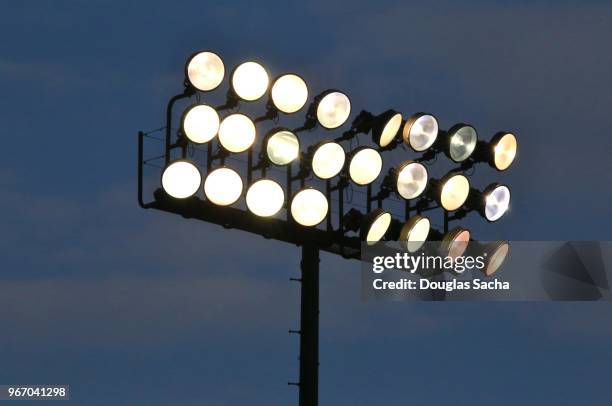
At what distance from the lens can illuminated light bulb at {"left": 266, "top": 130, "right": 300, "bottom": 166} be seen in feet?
53.7

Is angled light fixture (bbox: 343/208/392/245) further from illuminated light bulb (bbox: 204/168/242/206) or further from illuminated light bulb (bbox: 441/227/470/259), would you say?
illuminated light bulb (bbox: 204/168/242/206)

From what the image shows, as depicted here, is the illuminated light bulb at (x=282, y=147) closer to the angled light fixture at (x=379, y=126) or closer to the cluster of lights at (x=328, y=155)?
the cluster of lights at (x=328, y=155)

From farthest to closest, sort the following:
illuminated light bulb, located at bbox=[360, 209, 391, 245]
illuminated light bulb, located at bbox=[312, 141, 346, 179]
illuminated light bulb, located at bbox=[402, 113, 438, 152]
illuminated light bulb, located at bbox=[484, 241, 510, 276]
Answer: illuminated light bulb, located at bbox=[484, 241, 510, 276], illuminated light bulb, located at bbox=[402, 113, 438, 152], illuminated light bulb, located at bbox=[360, 209, 391, 245], illuminated light bulb, located at bbox=[312, 141, 346, 179]

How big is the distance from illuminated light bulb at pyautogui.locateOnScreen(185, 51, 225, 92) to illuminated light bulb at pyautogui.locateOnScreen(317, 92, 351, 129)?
135cm

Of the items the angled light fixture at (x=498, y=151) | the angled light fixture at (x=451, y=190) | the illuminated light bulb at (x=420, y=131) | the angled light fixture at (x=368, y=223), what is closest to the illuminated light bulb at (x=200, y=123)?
the angled light fixture at (x=368, y=223)

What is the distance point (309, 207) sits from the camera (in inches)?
655

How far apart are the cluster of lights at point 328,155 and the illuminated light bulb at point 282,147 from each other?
11 millimetres

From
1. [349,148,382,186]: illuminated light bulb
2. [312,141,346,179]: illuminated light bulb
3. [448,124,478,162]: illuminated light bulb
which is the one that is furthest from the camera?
[448,124,478,162]: illuminated light bulb

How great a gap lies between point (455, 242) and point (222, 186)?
403 centimetres

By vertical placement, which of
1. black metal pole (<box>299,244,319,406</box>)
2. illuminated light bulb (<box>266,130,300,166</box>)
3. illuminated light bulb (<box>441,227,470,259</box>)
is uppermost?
illuminated light bulb (<box>266,130,300,166</box>)

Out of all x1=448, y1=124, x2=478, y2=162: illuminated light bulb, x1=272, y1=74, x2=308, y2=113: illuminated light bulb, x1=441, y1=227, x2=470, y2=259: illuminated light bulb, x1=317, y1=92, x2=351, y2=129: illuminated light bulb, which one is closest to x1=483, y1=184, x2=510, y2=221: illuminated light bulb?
x1=441, y1=227, x2=470, y2=259: illuminated light bulb

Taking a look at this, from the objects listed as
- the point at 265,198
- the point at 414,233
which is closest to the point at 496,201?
the point at 414,233

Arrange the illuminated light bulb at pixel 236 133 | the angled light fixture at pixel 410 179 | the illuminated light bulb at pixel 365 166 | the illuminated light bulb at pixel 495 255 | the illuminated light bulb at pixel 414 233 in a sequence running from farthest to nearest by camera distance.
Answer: the illuminated light bulb at pixel 495 255
the angled light fixture at pixel 410 179
the illuminated light bulb at pixel 414 233
the illuminated light bulb at pixel 365 166
the illuminated light bulb at pixel 236 133

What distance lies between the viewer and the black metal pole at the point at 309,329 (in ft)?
56.2
